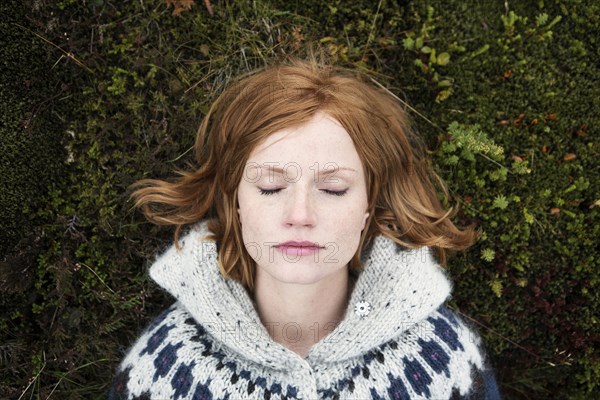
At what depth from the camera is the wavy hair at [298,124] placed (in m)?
3.01

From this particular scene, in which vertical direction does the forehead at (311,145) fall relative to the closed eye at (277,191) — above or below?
above

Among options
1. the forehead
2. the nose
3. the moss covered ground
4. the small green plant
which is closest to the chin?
the nose

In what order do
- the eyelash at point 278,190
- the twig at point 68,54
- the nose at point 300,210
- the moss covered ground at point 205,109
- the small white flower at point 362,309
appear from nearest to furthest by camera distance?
the nose at point 300,210 → the eyelash at point 278,190 → the small white flower at point 362,309 → the twig at point 68,54 → the moss covered ground at point 205,109

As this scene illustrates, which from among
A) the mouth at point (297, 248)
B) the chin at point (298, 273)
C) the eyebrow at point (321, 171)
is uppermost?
the eyebrow at point (321, 171)

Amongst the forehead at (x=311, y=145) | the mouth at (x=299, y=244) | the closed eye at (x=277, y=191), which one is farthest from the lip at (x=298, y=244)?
the forehead at (x=311, y=145)

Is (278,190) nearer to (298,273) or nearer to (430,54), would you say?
(298,273)

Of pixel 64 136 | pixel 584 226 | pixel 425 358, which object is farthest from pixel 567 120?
pixel 64 136

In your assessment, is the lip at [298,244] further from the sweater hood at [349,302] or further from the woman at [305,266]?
the sweater hood at [349,302]

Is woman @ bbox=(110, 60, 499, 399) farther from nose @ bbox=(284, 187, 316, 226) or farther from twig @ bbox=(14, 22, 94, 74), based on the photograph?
twig @ bbox=(14, 22, 94, 74)

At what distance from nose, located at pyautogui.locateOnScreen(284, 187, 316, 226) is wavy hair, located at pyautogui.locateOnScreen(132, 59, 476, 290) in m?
0.36

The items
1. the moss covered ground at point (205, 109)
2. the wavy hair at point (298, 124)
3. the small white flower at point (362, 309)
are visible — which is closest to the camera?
the wavy hair at point (298, 124)

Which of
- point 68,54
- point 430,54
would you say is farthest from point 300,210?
point 68,54

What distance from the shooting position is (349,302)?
326 cm

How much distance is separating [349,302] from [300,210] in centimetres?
79
